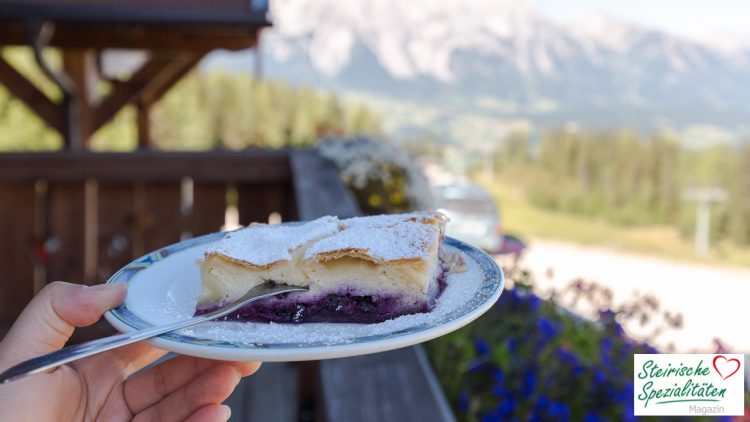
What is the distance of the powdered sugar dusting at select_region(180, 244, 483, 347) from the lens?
83 cm

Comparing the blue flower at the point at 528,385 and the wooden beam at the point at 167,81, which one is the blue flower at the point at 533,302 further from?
the wooden beam at the point at 167,81

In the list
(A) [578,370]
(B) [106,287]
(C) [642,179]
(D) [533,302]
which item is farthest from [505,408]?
(C) [642,179]

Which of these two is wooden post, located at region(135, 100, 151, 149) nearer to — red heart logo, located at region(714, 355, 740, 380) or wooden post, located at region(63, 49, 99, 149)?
wooden post, located at region(63, 49, 99, 149)

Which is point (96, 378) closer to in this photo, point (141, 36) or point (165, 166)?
point (165, 166)

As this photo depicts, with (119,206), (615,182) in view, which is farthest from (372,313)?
(615,182)

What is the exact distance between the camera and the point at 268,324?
37.9 inches

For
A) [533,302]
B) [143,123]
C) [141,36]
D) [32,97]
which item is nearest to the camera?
[533,302]

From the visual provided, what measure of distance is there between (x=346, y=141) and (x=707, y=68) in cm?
12772

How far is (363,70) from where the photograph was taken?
8562cm

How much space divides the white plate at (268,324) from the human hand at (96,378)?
8 centimetres

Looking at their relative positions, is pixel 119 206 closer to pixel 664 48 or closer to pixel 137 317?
pixel 137 317

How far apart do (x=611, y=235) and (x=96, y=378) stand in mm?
20248

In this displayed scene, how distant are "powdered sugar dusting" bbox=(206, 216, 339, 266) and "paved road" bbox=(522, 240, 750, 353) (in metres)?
6.98

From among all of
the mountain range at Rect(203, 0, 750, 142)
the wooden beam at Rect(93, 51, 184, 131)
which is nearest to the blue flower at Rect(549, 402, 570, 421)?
the wooden beam at Rect(93, 51, 184, 131)
